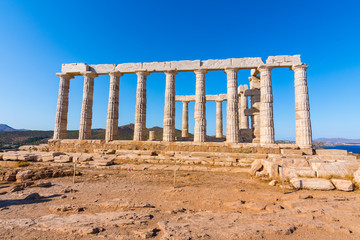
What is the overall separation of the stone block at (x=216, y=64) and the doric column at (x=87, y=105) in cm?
1319

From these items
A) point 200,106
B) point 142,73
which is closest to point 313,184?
point 200,106

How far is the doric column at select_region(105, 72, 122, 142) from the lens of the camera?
1994 cm

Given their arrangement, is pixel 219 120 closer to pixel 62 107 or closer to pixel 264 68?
pixel 264 68

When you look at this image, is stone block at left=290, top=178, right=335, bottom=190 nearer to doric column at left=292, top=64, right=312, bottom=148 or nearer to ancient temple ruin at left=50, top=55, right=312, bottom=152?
ancient temple ruin at left=50, top=55, right=312, bottom=152

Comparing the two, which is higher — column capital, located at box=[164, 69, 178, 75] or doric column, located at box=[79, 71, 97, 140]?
column capital, located at box=[164, 69, 178, 75]

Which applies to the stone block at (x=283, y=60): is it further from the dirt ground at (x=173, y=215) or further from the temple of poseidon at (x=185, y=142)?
the dirt ground at (x=173, y=215)

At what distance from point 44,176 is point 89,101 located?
12588mm

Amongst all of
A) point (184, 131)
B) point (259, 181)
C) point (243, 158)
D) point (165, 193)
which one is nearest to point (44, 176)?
point (165, 193)

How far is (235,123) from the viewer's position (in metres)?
18.0

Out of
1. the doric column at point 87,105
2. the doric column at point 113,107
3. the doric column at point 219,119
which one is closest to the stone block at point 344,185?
the doric column at point 113,107

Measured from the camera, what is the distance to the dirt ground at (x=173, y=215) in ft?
12.8

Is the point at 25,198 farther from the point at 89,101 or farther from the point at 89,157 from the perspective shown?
the point at 89,101

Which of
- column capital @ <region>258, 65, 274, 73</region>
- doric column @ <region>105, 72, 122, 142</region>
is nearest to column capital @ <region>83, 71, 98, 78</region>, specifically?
doric column @ <region>105, 72, 122, 142</region>

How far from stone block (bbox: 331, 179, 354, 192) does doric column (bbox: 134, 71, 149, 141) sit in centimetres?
1613
